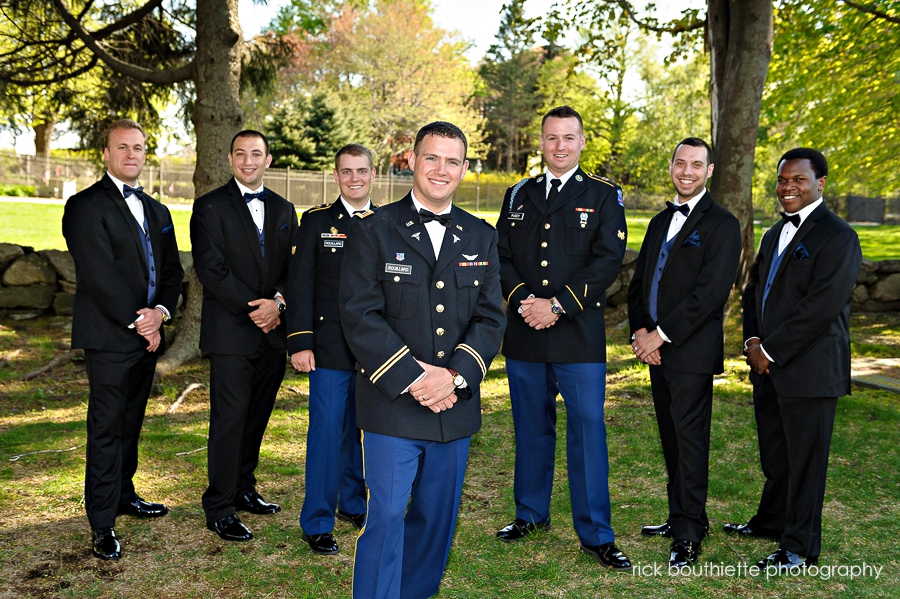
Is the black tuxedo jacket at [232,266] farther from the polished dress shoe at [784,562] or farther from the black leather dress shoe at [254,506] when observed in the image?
the polished dress shoe at [784,562]

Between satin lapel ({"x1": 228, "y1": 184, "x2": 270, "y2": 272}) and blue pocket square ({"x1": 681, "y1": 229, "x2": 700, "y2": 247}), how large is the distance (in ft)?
8.28

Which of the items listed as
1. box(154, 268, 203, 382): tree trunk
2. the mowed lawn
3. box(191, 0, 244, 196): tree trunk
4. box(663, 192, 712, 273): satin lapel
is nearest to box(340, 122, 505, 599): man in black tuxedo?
box(663, 192, 712, 273): satin lapel

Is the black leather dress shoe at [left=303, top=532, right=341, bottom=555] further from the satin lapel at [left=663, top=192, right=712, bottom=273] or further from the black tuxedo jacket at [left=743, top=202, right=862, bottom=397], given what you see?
the black tuxedo jacket at [left=743, top=202, right=862, bottom=397]

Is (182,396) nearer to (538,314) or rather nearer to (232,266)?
(232,266)

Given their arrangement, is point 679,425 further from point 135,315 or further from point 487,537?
point 135,315

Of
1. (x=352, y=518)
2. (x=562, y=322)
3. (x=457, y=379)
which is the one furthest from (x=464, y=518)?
(x=457, y=379)

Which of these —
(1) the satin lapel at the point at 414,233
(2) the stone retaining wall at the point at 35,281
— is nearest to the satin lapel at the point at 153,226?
(1) the satin lapel at the point at 414,233

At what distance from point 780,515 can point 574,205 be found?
2.24 metres

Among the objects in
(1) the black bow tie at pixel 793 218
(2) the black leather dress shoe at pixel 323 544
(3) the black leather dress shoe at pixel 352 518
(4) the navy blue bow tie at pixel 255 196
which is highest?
(1) the black bow tie at pixel 793 218

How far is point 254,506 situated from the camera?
4867 mm

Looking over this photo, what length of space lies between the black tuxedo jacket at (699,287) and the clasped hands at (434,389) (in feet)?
5.43

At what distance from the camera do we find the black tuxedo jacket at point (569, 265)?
14.1 feet

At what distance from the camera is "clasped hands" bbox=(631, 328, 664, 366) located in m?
4.31

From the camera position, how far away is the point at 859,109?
47.6 ft
